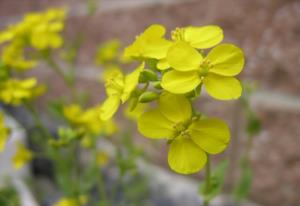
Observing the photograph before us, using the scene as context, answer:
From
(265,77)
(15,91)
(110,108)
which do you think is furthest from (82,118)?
(265,77)

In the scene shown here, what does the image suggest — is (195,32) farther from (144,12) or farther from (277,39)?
(144,12)

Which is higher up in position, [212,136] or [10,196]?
[212,136]

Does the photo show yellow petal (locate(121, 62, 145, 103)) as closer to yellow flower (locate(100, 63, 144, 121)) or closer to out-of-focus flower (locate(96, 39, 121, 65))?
yellow flower (locate(100, 63, 144, 121))

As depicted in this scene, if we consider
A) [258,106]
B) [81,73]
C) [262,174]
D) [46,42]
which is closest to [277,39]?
[258,106]

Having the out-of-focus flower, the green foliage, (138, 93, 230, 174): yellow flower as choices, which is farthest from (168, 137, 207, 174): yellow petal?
the out-of-focus flower

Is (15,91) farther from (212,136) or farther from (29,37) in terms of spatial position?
(212,136)

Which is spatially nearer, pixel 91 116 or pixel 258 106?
pixel 91 116
